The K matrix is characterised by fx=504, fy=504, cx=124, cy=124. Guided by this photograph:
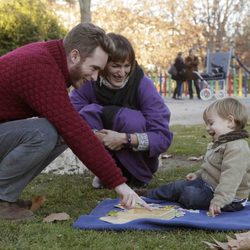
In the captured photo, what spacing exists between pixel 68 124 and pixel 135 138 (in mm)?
997

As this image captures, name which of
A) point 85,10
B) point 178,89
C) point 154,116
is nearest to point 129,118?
point 154,116

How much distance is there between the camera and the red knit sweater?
2.68m

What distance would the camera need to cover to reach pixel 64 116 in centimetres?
272

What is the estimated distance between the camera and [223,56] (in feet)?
64.2

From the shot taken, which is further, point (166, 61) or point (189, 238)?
point (166, 61)

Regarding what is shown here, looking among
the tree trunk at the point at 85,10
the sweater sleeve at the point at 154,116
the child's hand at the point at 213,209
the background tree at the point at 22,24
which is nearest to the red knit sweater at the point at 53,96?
the child's hand at the point at 213,209

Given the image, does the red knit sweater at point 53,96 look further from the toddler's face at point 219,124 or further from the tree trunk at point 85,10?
the tree trunk at point 85,10

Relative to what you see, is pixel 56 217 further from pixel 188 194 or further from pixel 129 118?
pixel 129 118

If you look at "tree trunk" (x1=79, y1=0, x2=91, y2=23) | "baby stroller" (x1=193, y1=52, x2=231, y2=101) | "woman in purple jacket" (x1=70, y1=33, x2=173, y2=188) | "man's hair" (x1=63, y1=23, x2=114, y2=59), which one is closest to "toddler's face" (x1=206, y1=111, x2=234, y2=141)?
"woman in purple jacket" (x1=70, y1=33, x2=173, y2=188)

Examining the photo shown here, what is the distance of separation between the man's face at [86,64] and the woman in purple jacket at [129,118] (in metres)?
0.76

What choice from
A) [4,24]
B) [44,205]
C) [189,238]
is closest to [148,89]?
[44,205]

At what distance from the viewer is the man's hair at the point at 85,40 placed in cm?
277

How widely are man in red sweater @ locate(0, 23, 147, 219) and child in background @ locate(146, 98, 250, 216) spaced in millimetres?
548

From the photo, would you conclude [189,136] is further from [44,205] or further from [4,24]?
[4,24]
